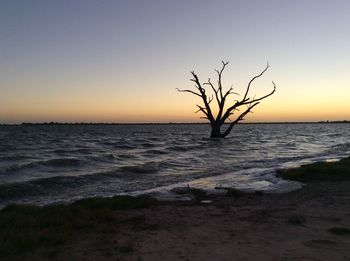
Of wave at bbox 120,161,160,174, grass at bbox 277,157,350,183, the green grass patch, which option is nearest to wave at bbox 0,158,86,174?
wave at bbox 120,161,160,174

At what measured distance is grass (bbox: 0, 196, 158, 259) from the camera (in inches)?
252

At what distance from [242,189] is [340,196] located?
267 cm

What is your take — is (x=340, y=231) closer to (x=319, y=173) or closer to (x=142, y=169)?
(x=319, y=173)

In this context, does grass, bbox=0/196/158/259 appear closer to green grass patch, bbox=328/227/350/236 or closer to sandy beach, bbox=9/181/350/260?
sandy beach, bbox=9/181/350/260

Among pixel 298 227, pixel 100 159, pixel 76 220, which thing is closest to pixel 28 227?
pixel 76 220

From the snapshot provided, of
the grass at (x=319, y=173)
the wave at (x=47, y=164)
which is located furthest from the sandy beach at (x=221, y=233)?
the wave at (x=47, y=164)

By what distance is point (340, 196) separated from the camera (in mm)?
10688

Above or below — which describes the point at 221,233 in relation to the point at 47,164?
above

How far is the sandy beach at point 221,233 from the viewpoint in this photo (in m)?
5.90

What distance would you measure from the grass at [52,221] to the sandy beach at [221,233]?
0.64ft

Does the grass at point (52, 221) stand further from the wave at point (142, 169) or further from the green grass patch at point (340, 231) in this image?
the wave at point (142, 169)

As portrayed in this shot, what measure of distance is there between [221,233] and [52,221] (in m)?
2.99

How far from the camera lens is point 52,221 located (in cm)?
779

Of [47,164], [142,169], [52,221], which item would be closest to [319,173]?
[142,169]
